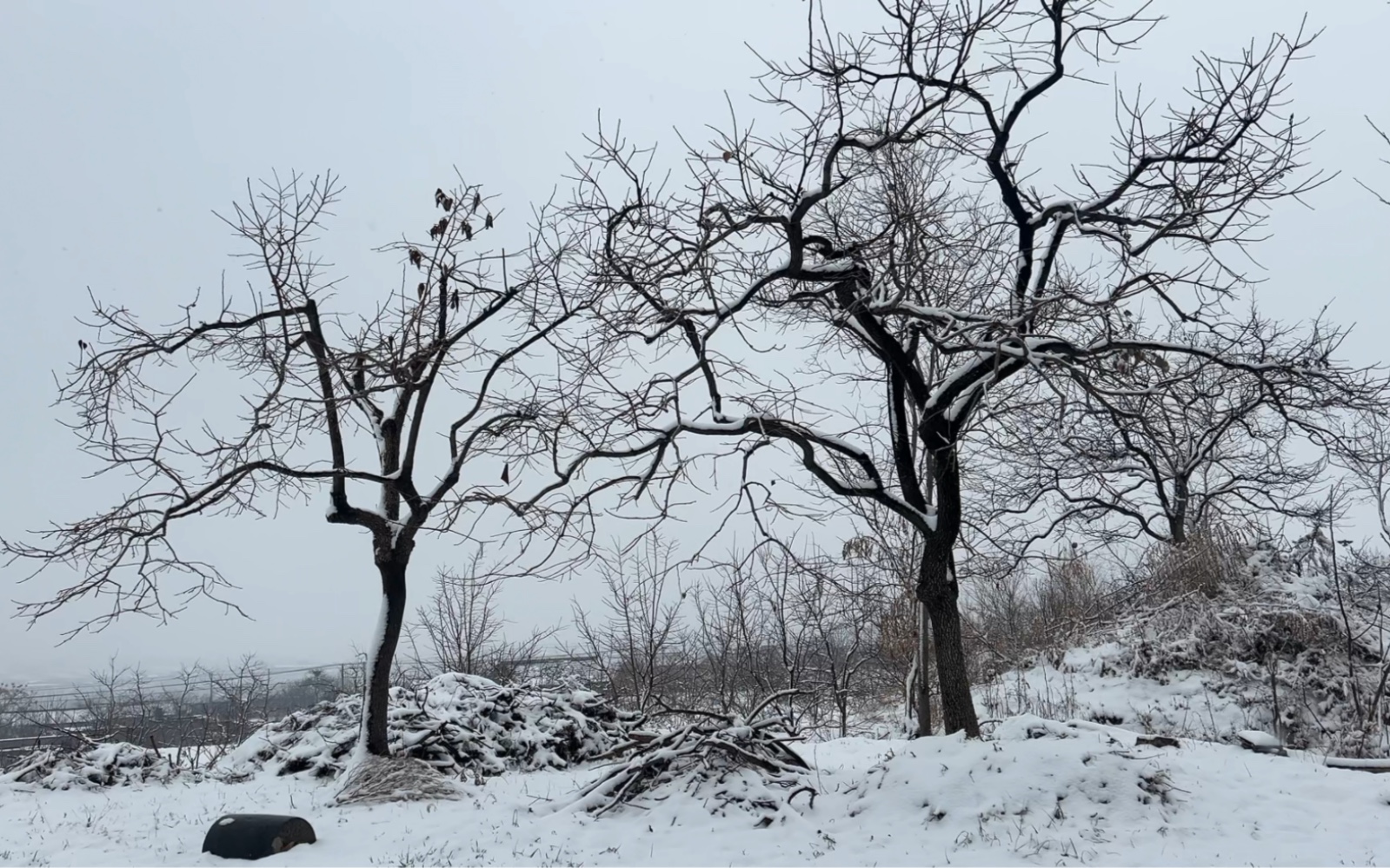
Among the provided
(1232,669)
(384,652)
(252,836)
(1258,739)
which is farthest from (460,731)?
(1232,669)

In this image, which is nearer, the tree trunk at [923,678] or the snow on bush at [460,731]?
the snow on bush at [460,731]

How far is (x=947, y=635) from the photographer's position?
8.06 metres

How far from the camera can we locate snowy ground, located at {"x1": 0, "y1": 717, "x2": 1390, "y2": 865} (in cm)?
568

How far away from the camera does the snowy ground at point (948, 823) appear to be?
5.68m

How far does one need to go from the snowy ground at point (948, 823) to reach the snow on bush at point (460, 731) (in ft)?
7.64

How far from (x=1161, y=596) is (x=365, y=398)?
13.7 meters

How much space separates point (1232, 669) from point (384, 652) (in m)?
12.0

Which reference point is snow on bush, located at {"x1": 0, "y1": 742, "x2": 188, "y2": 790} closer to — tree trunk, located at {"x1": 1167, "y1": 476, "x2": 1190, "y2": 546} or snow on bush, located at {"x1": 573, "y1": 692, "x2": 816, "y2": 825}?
snow on bush, located at {"x1": 573, "y1": 692, "x2": 816, "y2": 825}

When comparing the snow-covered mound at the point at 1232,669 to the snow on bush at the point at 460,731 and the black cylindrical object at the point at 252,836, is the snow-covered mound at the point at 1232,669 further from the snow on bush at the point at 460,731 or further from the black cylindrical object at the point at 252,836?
the black cylindrical object at the point at 252,836

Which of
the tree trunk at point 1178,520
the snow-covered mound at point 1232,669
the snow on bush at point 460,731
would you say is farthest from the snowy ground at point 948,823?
the tree trunk at point 1178,520

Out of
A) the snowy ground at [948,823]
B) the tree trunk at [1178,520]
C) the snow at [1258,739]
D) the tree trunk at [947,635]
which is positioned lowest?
the snowy ground at [948,823]

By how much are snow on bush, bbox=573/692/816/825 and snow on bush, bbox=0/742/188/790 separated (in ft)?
22.2

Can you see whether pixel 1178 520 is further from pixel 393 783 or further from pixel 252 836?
pixel 252 836

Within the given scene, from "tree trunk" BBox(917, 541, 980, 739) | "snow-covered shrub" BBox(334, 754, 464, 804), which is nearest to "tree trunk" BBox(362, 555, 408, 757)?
"snow-covered shrub" BBox(334, 754, 464, 804)
